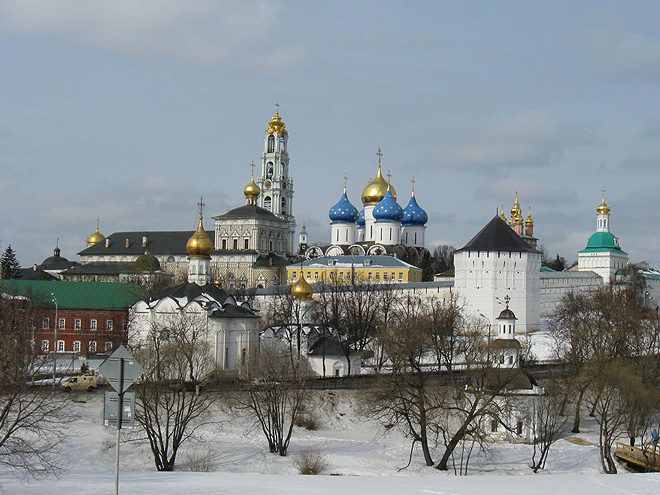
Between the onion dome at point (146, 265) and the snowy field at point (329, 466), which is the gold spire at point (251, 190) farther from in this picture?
the snowy field at point (329, 466)

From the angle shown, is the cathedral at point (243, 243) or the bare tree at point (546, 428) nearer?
the bare tree at point (546, 428)

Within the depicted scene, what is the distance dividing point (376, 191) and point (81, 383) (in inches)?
1902

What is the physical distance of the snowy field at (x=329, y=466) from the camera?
1328cm

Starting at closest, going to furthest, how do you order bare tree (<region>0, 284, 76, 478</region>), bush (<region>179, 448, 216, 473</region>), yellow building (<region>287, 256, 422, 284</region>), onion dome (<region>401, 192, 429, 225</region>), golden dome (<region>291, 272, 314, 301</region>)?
bare tree (<region>0, 284, 76, 478</region>), bush (<region>179, 448, 216, 473</region>), golden dome (<region>291, 272, 314, 301</region>), yellow building (<region>287, 256, 422, 284</region>), onion dome (<region>401, 192, 429, 225</region>)

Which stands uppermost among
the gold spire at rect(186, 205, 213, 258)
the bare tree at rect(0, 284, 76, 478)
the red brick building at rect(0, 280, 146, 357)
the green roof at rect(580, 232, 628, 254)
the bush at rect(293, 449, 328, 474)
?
the green roof at rect(580, 232, 628, 254)

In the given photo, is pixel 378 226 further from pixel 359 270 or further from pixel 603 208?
pixel 603 208

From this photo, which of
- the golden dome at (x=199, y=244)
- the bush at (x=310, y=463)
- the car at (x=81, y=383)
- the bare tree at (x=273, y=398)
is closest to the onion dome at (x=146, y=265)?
the golden dome at (x=199, y=244)

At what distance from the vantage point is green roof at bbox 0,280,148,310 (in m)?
42.7

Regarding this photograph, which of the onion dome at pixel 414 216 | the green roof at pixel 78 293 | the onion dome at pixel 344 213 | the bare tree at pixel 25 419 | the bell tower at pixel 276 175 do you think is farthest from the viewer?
the bell tower at pixel 276 175

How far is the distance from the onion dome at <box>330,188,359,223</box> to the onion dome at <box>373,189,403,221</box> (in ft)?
12.1

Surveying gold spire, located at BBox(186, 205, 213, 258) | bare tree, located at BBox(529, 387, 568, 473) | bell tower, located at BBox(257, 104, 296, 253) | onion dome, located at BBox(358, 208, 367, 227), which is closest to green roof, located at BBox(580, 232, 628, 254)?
onion dome, located at BBox(358, 208, 367, 227)

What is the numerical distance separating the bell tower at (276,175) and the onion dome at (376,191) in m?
11.4

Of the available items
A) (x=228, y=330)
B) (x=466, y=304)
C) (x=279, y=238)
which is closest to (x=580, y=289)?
(x=466, y=304)

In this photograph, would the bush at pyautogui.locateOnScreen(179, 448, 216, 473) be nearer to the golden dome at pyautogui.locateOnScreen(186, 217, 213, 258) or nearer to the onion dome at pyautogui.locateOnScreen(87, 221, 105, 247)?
the golden dome at pyautogui.locateOnScreen(186, 217, 213, 258)
